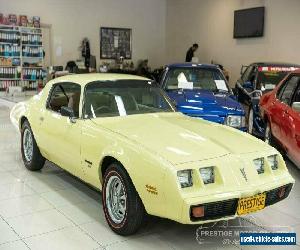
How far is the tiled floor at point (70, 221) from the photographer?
3.02 meters

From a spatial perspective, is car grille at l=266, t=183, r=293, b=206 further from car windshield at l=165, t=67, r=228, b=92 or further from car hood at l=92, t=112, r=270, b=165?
car windshield at l=165, t=67, r=228, b=92

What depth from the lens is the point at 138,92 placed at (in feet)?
13.5

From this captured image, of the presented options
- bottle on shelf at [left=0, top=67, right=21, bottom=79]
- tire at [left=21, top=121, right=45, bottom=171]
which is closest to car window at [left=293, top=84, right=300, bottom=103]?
tire at [left=21, top=121, right=45, bottom=171]

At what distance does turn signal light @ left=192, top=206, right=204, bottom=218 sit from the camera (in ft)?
8.59

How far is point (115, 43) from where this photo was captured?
52.1ft

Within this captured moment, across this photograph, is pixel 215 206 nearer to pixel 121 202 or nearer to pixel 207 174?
pixel 207 174

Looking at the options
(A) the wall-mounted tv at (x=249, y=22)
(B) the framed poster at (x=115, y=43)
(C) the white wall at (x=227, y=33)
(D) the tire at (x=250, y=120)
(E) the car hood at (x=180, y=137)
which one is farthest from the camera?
(B) the framed poster at (x=115, y=43)

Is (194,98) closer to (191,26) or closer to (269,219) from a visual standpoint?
(269,219)

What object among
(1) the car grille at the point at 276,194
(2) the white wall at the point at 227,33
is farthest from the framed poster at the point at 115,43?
(1) the car grille at the point at 276,194

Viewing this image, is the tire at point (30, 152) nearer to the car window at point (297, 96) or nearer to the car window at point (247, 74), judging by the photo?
the car window at point (297, 96)

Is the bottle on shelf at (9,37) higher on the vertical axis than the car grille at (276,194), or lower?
higher

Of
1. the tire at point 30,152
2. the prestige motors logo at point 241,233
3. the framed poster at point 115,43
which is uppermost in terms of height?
the framed poster at point 115,43

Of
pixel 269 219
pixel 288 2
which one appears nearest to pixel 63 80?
pixel 269 219

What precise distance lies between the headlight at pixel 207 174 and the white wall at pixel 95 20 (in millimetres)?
12349
